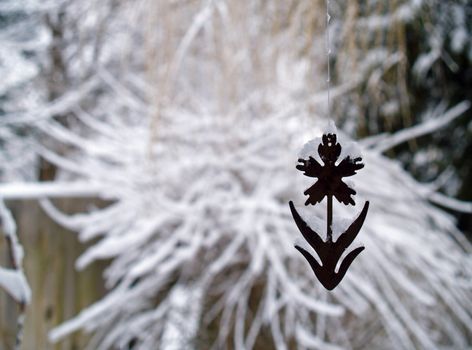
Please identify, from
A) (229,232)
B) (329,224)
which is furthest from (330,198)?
(229,232)

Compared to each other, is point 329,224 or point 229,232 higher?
point 229,232

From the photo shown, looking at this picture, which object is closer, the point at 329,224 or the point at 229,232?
the point at 329,224

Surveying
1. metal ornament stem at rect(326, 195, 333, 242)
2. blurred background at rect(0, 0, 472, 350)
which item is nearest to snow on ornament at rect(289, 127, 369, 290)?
metal ornament stem at rect(326, 195, 333, 242)

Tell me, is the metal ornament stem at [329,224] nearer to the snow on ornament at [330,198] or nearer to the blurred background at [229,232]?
the snow on ornament at [330,198]

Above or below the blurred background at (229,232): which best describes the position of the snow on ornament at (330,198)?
below

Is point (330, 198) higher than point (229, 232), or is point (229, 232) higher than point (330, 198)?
point (229, 232)

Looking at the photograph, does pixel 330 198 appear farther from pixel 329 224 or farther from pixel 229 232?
pixel 229 232

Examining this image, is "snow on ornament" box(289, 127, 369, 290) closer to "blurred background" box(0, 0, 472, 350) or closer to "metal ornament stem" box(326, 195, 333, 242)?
"metal ornament stem" box(326, 195, 333, 242)

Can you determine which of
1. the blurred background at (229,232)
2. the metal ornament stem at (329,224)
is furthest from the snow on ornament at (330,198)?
the blurred background at (229,232)

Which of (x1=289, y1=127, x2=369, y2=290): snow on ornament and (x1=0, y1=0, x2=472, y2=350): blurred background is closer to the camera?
(x1=289, y1=127, x2=369, y2=290): snow on ornament
